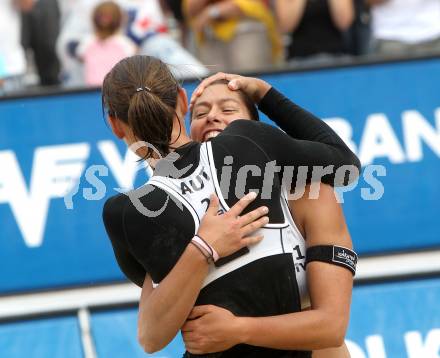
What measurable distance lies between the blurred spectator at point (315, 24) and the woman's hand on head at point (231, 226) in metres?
4.01

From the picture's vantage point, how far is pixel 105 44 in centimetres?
Result: 643

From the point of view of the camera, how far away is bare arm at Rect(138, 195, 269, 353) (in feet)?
7.85

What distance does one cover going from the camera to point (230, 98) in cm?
290

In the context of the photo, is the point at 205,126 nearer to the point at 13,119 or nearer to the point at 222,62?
the point at 13,119

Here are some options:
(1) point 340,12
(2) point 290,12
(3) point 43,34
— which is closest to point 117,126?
(2) point 290,12

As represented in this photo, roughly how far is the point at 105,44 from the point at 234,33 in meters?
0.87

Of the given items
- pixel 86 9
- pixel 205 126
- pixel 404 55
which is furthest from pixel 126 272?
pixel 86 9

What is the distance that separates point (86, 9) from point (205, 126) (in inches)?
164

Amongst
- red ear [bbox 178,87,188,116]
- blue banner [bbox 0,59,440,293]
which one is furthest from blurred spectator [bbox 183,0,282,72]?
red ear [bbox 178,87,188,116]

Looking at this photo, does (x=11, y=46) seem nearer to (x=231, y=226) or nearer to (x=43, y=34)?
(x=43, y=34)

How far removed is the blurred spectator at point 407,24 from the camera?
621 centimetres

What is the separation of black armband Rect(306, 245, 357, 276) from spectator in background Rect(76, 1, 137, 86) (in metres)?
3.97

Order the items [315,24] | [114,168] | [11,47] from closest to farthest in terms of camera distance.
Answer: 1. [114,168]
2. [315,24]
3. [11,47]

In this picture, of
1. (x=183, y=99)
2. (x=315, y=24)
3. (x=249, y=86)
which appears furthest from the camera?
(x=315, y=24)
